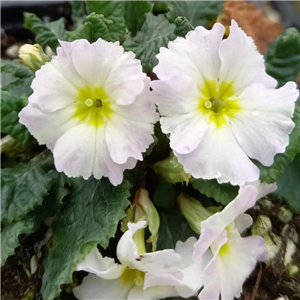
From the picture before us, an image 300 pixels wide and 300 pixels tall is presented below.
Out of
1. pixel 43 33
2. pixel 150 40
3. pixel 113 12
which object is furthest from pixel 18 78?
pixel 150 40

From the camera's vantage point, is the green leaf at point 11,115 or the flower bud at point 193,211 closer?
the flower bud at point 193,211

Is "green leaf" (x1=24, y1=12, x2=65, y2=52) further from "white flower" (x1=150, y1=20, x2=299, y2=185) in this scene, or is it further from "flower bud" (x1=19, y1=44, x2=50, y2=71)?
"white flower" (x1=150, y1=20, x2=299, y2=185)

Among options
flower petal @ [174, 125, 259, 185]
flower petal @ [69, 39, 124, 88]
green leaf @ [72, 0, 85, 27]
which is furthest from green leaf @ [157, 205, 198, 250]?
green leaf @ [72, 0, 85, 27]

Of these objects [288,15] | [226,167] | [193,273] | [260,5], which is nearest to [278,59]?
[226,167]

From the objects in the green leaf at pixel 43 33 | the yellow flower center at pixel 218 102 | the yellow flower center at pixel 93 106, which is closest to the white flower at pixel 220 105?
the yellow flower center at pixel 218 102

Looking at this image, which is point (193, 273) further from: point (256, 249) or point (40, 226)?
point (40, 226)

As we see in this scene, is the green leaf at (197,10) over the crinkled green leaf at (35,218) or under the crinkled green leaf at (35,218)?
over

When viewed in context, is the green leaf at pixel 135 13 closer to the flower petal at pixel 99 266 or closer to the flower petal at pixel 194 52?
the flower petal at pixel 194 52

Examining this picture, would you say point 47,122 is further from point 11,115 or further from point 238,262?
point 238,262
